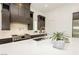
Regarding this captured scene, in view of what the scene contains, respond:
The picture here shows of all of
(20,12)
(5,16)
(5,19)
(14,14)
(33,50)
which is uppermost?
(20,12)

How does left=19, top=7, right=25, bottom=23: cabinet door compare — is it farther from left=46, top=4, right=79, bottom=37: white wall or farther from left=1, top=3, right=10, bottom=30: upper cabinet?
left=46, top=4, right=79, bottom=37: white wall

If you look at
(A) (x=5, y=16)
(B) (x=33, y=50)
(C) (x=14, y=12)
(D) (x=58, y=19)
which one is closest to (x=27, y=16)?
(C) (x=14, y=12)

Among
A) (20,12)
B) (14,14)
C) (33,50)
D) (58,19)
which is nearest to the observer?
(33,50)

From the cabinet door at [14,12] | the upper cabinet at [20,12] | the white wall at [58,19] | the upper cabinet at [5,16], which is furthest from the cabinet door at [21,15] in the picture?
the white wall at [58,19]

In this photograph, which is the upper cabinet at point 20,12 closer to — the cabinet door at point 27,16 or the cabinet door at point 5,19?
the cabinet door at point 27,16

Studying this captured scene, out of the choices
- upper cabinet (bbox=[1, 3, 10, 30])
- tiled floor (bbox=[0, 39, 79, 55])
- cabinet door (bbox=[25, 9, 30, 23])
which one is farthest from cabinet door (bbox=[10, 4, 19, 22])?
tiled floor (bbox=[0, 39, 79, 55])

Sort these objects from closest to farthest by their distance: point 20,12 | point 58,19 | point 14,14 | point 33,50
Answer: point 33,50 < point 58,19 < point 14,14 < point 20,12

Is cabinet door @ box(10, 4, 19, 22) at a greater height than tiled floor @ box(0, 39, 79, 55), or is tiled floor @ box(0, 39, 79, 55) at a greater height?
cabinet door @ box(10, 4, 19, 22)

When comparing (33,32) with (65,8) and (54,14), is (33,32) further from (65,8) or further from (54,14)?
(65,8)

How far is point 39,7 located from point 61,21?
1.08m

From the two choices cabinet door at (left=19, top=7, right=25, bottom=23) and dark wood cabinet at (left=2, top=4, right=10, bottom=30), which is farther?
cabinet door at (left=19, top=7, right=25, bottom=23)

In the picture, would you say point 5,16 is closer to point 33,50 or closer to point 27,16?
point 27,16

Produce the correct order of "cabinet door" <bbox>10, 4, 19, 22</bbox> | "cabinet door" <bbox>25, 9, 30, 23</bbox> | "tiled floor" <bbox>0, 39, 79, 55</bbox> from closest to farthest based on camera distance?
"tiled floor" <bbox>0, 39, 79, 55</bbox> < "cabinet door" <bbox>10, 4, 19, 22</bbox> < "cabinet door" <bbox>25, 9, 30, 23</bbox>

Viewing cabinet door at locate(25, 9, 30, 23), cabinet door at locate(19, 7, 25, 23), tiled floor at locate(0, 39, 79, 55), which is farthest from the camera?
cabinet door at locate(25, 9, 30, 23)
